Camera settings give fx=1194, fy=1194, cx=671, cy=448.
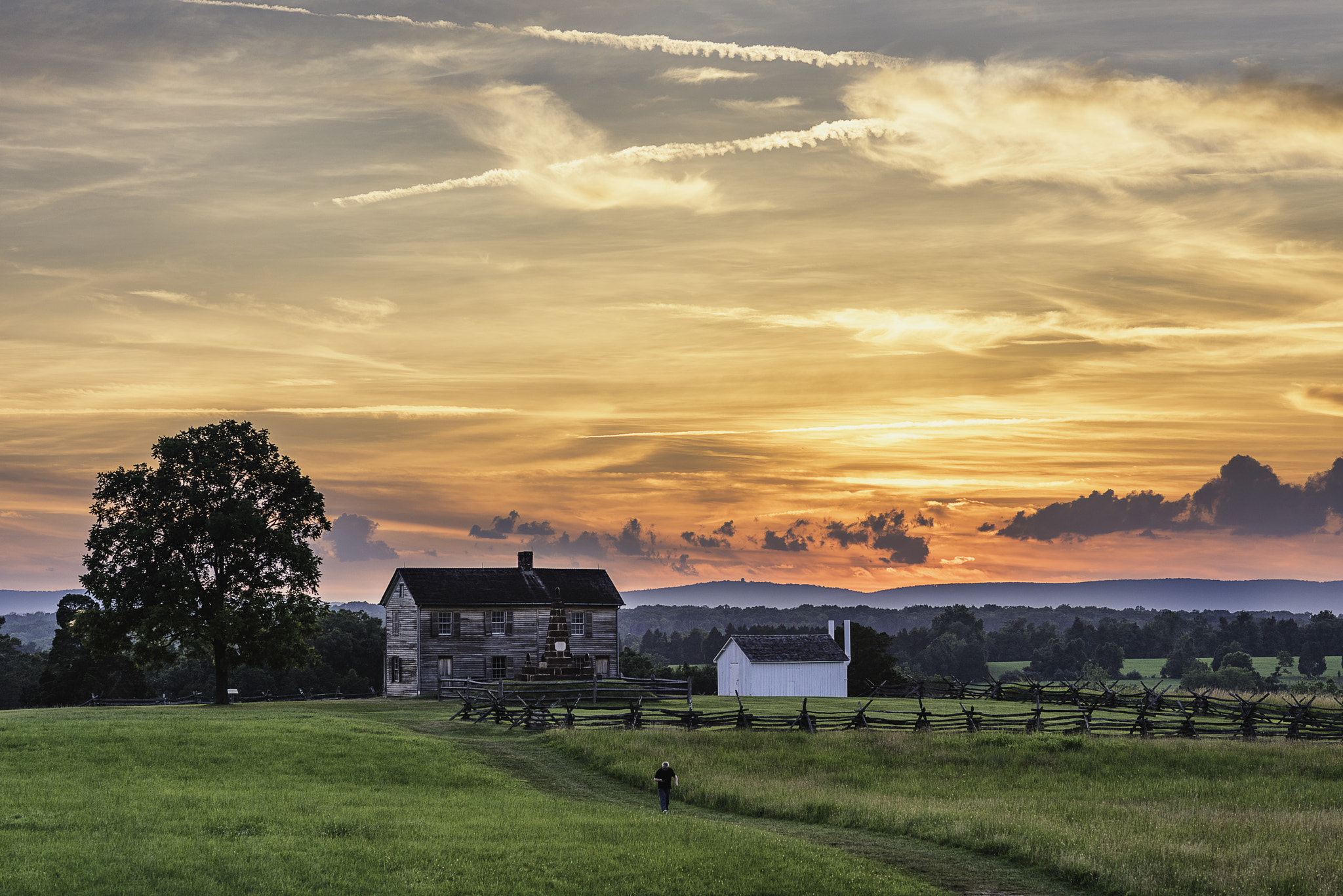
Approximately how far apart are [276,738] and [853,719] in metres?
24.6

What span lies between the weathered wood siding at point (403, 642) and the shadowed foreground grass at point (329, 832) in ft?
106

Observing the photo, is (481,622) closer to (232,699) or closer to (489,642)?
(489,642)

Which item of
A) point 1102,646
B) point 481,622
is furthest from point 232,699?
point 1102,646

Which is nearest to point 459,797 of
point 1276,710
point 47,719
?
point 47,719

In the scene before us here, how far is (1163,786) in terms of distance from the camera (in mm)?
38750

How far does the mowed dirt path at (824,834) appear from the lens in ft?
80.4

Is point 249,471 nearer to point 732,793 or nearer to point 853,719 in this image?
point 853,719

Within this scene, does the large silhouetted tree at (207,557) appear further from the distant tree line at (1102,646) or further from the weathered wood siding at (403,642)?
the distant tree line at (1102,646)

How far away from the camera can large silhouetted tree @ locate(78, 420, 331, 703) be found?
60.6 meters

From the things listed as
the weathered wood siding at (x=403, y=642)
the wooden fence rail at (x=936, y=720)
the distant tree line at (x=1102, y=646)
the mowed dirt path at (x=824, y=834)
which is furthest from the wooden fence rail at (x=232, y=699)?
the distant tree line at (x=1102, y=646)

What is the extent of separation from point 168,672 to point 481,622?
131 feet

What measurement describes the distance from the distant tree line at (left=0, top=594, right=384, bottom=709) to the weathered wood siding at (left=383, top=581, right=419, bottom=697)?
451cm

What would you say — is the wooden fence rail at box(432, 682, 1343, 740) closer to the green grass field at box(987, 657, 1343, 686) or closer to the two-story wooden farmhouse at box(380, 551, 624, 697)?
the two-story wooden farmhouse at box(380, 551, 624, 697)

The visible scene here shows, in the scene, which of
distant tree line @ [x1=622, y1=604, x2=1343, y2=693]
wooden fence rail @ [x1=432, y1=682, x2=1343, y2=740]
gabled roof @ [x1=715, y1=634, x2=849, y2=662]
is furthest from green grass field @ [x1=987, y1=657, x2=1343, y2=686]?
wooden fence rail @ [x1=432, y1=682, x2=1343, y2=740]
